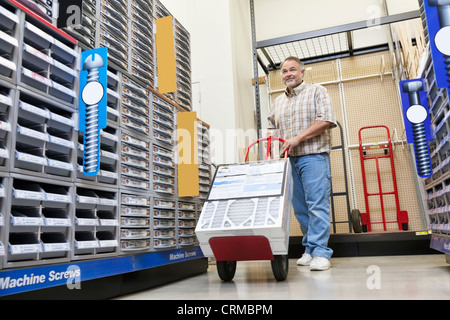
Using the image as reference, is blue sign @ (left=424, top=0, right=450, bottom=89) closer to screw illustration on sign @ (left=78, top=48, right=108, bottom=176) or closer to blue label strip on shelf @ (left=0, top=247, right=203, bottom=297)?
screw illustration on sign @ (left=78, top=48, right=108, bottom=176)

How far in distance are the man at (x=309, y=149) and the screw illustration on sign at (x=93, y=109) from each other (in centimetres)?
114

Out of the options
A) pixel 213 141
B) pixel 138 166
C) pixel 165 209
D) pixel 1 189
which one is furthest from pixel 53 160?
pixel 213 141

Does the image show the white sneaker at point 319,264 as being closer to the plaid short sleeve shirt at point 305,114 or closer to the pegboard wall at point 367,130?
the plaid short sleeve shirt at point 305,114

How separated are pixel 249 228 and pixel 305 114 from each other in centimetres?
107

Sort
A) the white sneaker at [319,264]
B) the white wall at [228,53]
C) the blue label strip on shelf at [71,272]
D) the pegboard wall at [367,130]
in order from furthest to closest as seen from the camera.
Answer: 1. the pegboard wall at [367,130]
2. the white wall at [228,53]
3. the white sneaker at [319,264]
4. the blue label strip on shelf at [71,272]

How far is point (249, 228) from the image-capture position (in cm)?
160

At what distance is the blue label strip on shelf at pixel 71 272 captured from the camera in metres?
1.10

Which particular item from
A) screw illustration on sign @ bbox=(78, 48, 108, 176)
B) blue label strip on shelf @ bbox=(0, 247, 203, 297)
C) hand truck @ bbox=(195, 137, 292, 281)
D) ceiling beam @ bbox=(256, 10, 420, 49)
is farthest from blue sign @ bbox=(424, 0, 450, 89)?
ceiling beam @ bbox=(256, 10, 420, 49)

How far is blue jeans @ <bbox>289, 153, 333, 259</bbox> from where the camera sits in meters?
2.21

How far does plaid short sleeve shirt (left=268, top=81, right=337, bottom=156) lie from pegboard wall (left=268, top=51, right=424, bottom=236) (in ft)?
6.94

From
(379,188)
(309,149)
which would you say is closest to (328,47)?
(379,188)

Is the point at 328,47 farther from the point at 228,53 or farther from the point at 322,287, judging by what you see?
the point at 322,287

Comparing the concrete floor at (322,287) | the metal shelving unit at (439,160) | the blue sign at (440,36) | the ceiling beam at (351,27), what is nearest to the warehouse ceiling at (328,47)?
the ceiling beam at (351,27)
